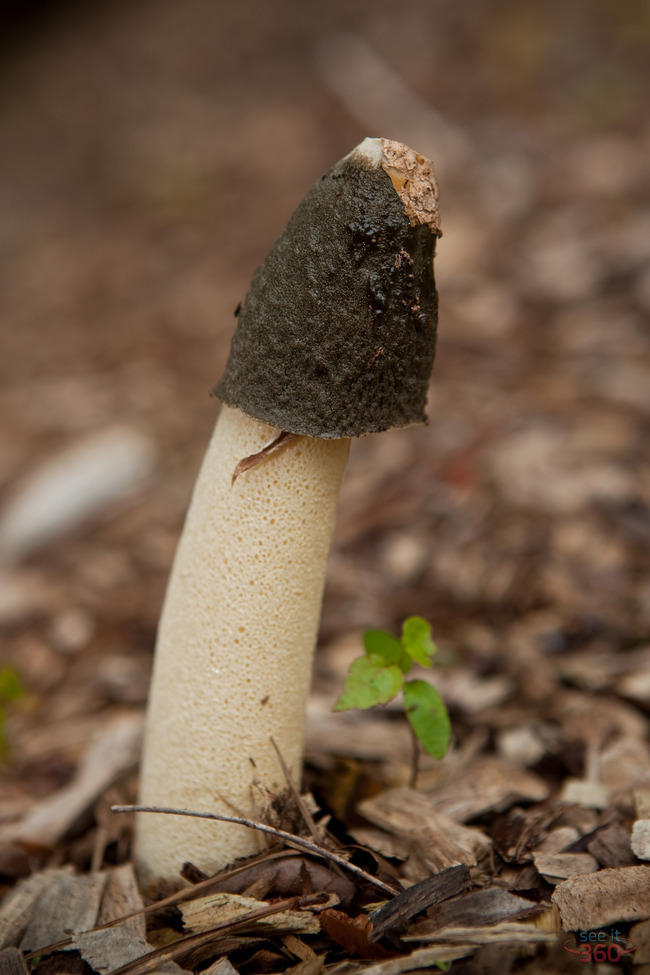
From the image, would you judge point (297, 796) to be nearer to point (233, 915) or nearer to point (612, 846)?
point (233, 915)

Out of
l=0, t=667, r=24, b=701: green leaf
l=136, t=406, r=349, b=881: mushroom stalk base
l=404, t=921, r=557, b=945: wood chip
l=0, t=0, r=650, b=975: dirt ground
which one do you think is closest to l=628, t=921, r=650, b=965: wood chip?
l=0, t=0, r=650, b=975: dirt ground

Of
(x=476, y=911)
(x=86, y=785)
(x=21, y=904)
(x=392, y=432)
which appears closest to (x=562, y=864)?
(x=476, y=911)

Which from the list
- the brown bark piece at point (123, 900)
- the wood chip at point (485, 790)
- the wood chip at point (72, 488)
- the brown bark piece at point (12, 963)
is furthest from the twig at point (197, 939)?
the wood chip at point (72, 488)

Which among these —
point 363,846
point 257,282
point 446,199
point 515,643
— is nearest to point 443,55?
point 446,199

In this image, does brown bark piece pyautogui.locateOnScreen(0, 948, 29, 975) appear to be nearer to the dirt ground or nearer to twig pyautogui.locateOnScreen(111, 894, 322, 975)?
the dirt ground

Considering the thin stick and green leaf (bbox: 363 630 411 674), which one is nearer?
the thin stick

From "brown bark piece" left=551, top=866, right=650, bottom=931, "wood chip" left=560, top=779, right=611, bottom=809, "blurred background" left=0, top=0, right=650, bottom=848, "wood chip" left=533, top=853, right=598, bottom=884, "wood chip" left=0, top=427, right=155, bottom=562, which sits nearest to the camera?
"brown bark piece" left=551, top=866, right=650, bottom=931

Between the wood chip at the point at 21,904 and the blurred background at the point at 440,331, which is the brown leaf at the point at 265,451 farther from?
the blurred background at the point at 440,331
